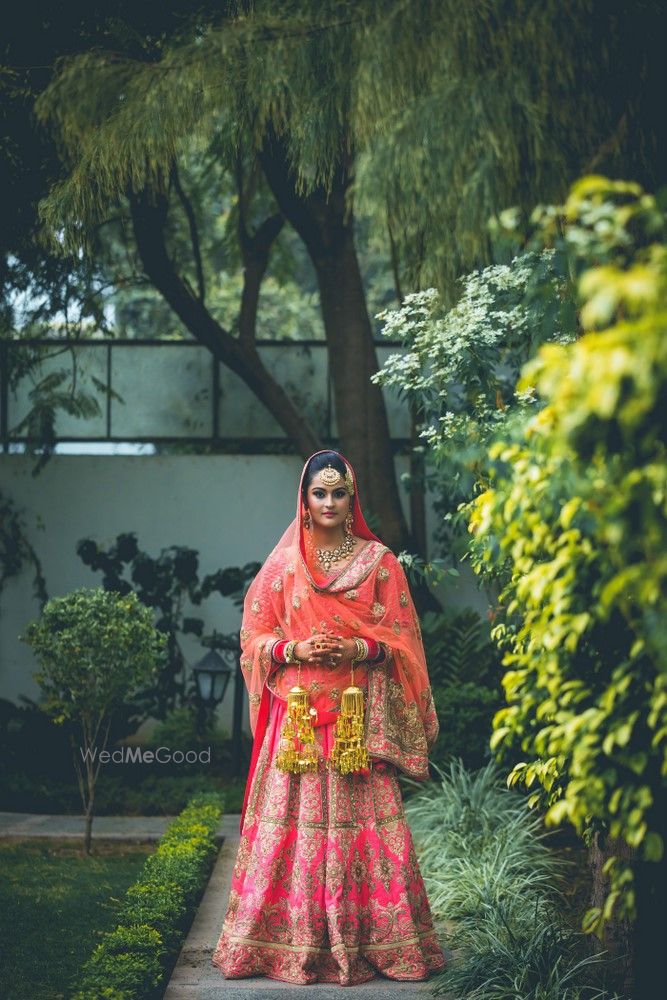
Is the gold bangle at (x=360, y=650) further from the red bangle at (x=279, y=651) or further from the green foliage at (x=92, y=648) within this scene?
the green foliage at (x=92, y=648)

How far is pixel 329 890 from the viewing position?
437 centimetres

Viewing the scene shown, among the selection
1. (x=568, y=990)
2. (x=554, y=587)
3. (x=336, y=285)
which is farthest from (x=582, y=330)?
(x=336, y=285)

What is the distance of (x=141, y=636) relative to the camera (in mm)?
6895

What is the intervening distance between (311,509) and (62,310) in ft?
16.2

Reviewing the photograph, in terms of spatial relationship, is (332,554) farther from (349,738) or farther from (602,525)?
(602,525)

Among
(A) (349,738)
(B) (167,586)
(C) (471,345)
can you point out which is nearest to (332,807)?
(A) (349,738)

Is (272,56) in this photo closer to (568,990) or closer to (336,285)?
(568,990)

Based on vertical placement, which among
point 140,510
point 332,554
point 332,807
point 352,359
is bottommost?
point 332,807

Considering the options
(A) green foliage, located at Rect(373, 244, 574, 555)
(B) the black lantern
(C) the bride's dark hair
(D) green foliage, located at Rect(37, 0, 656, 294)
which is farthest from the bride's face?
(B) the black lantern

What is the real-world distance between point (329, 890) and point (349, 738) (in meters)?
0.55

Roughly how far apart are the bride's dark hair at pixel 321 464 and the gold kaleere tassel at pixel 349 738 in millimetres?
823

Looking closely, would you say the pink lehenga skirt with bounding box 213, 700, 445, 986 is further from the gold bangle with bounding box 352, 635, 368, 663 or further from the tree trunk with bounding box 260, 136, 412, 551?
the tree trunk with bounding box 260, 136, 412, 551

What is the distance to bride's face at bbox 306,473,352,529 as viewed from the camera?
4566mm

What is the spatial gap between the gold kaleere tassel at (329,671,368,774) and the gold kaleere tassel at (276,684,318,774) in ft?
0.31
